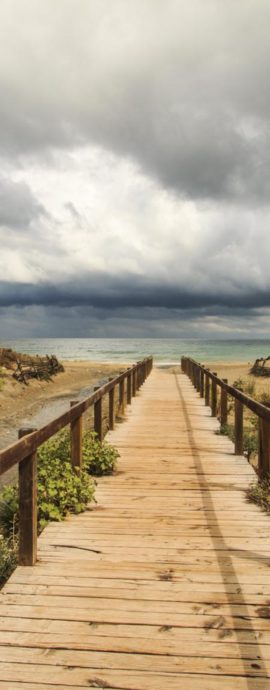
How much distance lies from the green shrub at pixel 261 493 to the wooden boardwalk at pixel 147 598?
0.45 feet

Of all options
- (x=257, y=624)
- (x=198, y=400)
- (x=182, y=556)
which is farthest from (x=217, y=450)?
(x=198, y=400)

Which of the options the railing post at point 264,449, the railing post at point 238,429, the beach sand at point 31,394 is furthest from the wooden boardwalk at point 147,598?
the beach sand at point 31,394

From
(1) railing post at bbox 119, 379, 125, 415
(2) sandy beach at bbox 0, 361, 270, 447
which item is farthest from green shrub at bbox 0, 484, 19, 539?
(2) sandy beach at bbox 0, 361, 270, 447

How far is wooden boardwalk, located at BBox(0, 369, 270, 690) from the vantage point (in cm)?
285

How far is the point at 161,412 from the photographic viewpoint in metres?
13.8

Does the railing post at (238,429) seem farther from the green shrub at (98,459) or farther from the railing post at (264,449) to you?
the green shrub at (98,459)

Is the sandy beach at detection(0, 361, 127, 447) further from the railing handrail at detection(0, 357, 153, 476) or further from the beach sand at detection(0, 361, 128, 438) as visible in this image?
the railing handrail at detection(0, 357, 153, 476)

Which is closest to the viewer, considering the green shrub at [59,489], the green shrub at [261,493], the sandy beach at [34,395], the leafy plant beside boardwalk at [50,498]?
the leafy plant beside boardwalk at [50,498]

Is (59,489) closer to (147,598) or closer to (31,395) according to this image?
(147,598)

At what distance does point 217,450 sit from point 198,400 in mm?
8030

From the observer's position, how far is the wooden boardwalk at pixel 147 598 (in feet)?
9.36

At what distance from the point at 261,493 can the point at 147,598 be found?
292 cm

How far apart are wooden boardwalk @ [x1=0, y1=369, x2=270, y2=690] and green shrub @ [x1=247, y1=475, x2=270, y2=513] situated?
→ 0.45ft

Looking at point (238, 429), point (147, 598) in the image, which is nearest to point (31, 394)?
point (238, 429)
